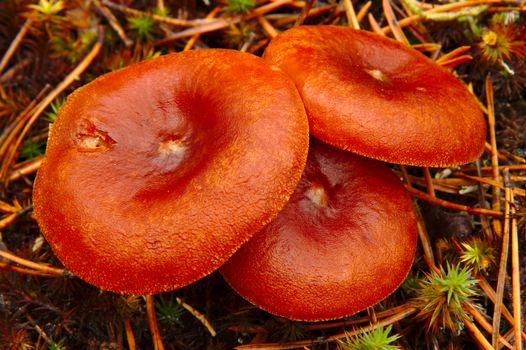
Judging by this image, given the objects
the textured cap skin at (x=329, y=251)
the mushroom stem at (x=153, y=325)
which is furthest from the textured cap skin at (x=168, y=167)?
the mushroom stem at (x=153, y=325)

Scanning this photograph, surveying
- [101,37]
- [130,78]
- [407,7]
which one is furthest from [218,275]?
[407,7]

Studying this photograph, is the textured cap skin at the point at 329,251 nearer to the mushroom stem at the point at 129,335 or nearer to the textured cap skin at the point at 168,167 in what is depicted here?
the textured cap skin at the point at 168,167

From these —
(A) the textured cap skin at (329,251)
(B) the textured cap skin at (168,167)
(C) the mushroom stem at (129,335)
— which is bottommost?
(C) the mushroom stem at (129,335)

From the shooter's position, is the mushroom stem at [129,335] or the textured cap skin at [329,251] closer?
the textured cap skin at [329,251]

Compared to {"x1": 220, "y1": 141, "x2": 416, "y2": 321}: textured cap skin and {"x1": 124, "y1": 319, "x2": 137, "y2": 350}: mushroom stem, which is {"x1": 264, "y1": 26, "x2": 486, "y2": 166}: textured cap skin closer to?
{"x1": 220, "y1": 141, "x2": 416, "y2": 321}: textured cap skin

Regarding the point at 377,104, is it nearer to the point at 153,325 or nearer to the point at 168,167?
the point at 168,167

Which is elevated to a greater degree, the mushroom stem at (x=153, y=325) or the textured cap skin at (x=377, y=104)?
the textured cap skin at (x=377, y=104)
